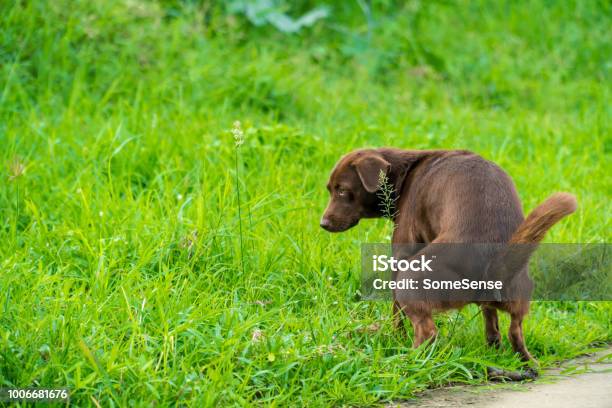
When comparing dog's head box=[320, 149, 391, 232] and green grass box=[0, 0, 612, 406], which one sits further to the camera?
dog's head box=[320, 149, 391, 232]

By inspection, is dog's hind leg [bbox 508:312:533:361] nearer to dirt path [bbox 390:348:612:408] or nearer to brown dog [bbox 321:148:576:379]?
brown dog [bbox 321:148:576:379]

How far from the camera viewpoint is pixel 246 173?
239 inches

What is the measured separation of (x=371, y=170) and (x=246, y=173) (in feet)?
4.71

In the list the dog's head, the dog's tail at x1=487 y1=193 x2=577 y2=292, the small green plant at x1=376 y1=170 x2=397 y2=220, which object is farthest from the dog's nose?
the dog's tail at x1=487 y1=193 x2=577 y2=292

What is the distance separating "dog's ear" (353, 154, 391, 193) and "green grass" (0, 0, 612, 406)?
50 cm

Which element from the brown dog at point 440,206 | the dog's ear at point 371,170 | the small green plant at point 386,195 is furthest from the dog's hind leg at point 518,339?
the dog's ear at point 371,170

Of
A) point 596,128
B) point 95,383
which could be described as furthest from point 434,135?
point 95,383

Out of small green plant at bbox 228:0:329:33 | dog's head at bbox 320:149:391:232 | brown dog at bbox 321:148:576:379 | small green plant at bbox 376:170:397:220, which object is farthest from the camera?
small green plant at bbox 228:0:329:33

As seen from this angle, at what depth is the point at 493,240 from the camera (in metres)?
4.16

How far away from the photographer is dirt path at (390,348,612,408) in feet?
12.6

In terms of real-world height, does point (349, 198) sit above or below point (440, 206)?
below

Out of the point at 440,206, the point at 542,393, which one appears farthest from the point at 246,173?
the point at 542,393

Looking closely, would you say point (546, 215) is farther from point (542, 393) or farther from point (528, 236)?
point (542, 393)

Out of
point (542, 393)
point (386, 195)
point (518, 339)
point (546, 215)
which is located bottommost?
point (542, 393)
